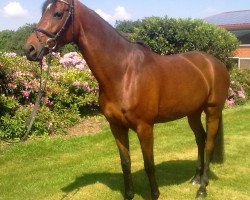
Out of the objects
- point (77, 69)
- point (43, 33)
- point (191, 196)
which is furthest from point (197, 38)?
point (43, 33)

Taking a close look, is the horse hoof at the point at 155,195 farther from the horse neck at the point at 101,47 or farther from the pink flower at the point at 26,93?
the pink flower at the point at 26,93

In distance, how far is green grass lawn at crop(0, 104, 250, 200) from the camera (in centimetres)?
462

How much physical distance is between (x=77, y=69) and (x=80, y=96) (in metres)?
1.08

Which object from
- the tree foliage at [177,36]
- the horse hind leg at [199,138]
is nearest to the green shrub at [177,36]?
the tree foliage at [177,36]

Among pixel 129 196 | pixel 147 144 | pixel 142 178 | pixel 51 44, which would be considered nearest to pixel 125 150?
pixel 147 144

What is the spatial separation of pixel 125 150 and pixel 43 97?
400 centimetres

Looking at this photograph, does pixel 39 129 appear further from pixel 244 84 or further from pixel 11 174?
pixel 244 84

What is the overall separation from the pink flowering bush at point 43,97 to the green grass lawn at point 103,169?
0.44 metres

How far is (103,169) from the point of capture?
5492 mm

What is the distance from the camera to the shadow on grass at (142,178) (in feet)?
15.5

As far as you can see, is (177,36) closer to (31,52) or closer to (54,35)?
(54,35)

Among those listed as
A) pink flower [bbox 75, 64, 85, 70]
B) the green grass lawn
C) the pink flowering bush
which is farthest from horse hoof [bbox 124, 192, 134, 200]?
pink flower [bbox 75, 64, 85, 70]

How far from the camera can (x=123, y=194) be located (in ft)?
14.9

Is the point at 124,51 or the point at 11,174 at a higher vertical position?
the point at 124,51
